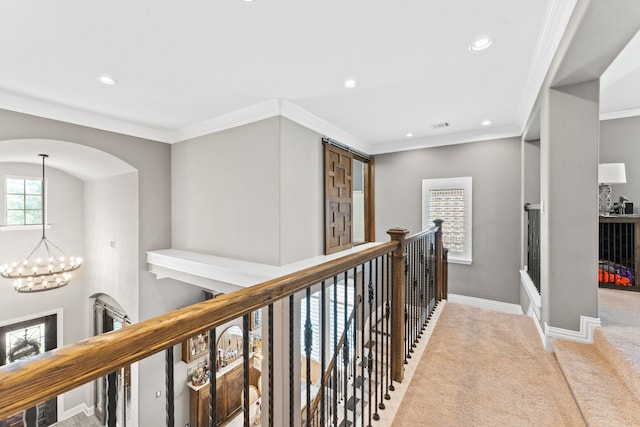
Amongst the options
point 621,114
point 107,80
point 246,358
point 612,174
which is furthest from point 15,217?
point 621,114

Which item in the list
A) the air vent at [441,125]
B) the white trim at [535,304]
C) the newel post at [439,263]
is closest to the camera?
the white trim at [535,304]

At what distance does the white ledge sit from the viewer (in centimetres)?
315

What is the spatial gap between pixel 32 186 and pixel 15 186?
0.72 ft

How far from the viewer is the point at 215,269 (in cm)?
337

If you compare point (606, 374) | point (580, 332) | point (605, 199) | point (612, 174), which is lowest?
point (606, 374)

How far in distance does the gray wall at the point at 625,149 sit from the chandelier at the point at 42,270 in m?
7.64

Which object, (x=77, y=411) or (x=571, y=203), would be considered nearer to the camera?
(x=571, y=203)

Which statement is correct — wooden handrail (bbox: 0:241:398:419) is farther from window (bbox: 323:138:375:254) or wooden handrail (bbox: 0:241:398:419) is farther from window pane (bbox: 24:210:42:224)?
window pane (bbox: 24:210:42:224)

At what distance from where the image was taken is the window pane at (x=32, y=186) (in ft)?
17.1

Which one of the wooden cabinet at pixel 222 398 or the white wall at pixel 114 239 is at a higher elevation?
the white wall at pixel 114 239

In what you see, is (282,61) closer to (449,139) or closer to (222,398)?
(449,139)

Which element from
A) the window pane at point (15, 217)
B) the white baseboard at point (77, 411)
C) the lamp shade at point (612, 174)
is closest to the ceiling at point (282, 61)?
the lamp shade at point (612, 174)

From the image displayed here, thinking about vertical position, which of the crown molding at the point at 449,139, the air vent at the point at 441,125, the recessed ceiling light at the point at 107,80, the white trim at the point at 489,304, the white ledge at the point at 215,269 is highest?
the recessed ceiling light at the point at 107,80

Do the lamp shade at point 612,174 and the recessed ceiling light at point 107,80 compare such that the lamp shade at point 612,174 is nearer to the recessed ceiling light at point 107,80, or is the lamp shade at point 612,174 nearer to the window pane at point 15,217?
the recessed ceiling light at point 107,80
